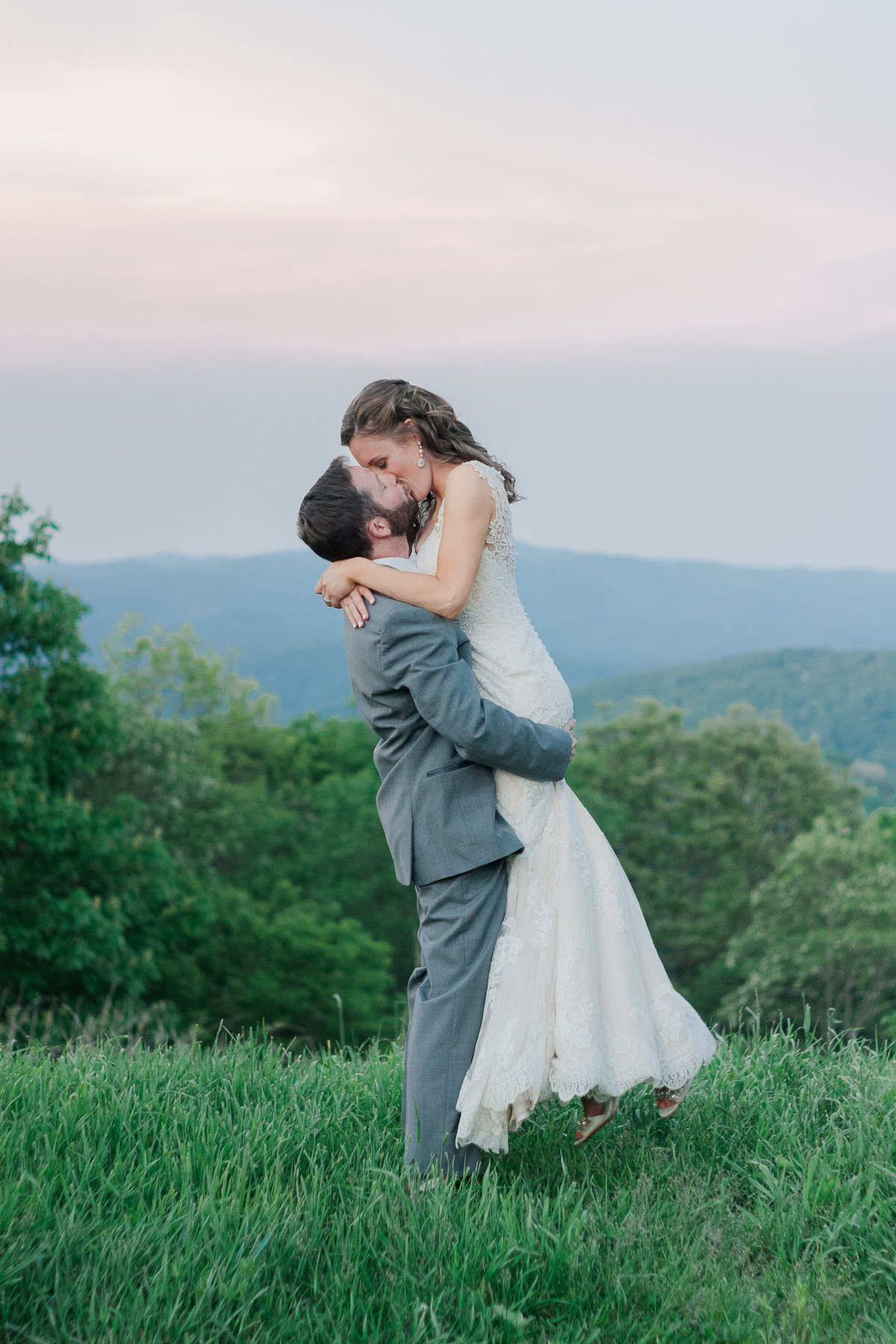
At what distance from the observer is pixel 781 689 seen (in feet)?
306

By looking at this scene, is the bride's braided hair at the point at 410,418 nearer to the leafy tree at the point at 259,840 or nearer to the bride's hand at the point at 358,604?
the bride's hand at the point at 358,604

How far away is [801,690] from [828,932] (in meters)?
68.9

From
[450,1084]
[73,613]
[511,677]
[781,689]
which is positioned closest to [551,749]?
[511,677]

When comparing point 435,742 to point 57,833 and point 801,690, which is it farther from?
point 801,690

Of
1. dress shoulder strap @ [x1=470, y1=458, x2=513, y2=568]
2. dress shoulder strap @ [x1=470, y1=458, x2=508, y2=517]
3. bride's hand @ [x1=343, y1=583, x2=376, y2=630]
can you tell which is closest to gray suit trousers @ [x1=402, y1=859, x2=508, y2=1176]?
bride's hand @ [x1=343, y1=583, x2=376, y2=630]

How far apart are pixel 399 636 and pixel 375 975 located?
24.2 m

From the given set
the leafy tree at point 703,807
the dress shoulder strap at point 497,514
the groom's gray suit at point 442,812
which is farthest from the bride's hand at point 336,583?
the leafy tree at point 703,807

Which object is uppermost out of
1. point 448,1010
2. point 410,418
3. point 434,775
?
point 410,418

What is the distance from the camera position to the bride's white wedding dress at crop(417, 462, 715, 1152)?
10.7 feet

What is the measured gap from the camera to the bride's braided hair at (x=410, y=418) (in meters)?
3.53

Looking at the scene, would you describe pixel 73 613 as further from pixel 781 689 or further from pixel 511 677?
pixel 781 689

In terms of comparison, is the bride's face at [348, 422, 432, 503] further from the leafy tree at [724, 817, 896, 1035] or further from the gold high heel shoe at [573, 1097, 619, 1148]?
the leafy tree at [724, 817, 896, 1035]

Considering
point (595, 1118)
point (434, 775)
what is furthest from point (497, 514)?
point (595, 1118)

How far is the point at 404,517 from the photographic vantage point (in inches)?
138
